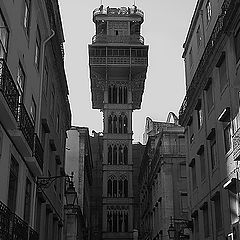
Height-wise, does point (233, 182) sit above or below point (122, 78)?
below

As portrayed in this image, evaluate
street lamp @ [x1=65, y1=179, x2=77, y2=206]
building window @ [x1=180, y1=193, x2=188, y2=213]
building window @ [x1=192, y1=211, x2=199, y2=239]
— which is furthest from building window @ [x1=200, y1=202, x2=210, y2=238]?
building window @ [x1=180, y1=193, x2=188, y2=213]

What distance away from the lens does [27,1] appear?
61.2 ft

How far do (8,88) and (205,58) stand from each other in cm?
1438

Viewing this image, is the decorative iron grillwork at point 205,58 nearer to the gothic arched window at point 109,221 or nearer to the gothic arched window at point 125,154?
the gothic arched window at point 109,221

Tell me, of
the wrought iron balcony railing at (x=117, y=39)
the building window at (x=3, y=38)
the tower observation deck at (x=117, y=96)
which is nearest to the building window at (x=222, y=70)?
the building window at (x=3, y=38)

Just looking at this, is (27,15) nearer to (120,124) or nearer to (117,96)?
(120,124)

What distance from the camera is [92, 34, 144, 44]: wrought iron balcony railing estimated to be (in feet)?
257

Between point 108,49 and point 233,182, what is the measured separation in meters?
57.1

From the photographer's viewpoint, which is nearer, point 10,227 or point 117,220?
point 10,227

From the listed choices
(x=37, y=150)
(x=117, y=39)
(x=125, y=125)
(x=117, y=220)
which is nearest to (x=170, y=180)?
(x=117, y=220)

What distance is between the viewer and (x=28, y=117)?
1659 cm

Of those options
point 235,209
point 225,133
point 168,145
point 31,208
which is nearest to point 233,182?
point 235,209

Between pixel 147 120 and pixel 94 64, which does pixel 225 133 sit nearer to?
pixel 94 64

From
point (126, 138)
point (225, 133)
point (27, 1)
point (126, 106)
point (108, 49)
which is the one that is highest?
point (108, 49)
